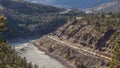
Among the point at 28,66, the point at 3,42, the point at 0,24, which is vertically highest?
the point at 0,24

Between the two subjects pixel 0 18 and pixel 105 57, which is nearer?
pixel 0 18

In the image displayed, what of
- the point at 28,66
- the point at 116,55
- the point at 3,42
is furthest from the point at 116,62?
the point at 28,66

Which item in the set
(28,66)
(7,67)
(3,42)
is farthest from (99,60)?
(3,42)

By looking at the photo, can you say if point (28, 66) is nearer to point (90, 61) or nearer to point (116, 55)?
point (90, 61)

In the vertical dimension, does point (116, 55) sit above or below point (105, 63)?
above

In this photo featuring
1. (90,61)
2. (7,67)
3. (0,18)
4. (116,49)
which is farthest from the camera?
(90,61)

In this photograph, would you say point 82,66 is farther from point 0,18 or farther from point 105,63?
point 0,18

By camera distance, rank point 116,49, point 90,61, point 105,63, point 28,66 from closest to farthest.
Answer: point 116,49, point 28,66, point 105,63, point 90,61

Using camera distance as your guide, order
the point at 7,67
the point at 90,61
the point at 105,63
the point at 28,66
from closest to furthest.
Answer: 1. the point at 7,67
2. the point at 28,66
3. the point at 105,63
4. the point at 90,61

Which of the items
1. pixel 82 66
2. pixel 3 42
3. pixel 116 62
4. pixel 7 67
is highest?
pixel 3 42
